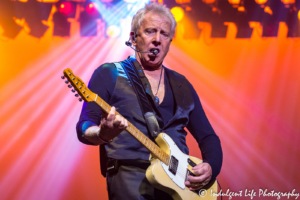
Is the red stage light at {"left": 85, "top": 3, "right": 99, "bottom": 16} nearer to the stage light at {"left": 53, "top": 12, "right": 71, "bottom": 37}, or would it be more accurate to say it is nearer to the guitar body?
the stage light at {"left": 53, "top": 12, "right": 71, "bottom": 37}

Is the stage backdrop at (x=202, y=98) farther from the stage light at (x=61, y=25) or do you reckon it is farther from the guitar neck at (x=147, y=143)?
the guitar neck at (x=147, y=143)

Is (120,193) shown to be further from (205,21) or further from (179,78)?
(205,21)

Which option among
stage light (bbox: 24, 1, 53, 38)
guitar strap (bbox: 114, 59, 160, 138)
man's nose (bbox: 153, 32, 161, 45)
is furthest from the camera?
stage light (bbox: 24, 1, 53, 38)

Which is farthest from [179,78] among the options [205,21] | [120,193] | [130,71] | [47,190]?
[47,190]

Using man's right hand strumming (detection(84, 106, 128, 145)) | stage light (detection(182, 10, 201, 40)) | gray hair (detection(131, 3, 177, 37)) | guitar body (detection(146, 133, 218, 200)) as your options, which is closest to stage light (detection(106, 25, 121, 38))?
stage light (detection(182, 10, 201, 40))

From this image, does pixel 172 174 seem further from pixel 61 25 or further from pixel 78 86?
pixel 61 25

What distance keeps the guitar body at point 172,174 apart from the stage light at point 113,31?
2269 millimetres

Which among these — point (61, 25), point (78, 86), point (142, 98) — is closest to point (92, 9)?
point (61, 25)

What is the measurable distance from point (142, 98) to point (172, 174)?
1.73ft

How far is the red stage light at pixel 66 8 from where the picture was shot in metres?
3.57

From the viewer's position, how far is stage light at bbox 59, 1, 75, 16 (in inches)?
140

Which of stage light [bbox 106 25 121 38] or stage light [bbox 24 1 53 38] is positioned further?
stage light [bbox 106 25 121 38]

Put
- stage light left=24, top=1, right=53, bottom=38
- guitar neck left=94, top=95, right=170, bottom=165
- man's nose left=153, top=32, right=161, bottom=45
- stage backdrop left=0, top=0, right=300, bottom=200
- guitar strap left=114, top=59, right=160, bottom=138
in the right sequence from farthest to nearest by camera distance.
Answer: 1. stage light left=24, top=1, right=53, bottom=38
2. stage backdrop left=0, top=0, right=300, bottom=200
3. man's nose left=153, top=32, right=161, bottom=45
4. guitar strap left=114, top=59, right=160, bottom=138
5. guitar neck left=94, top=95, right=170, bottom=165

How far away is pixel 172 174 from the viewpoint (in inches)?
64.1
